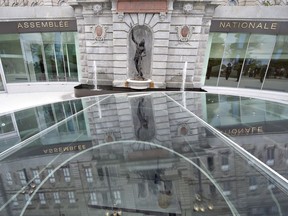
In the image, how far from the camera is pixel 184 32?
460 inches

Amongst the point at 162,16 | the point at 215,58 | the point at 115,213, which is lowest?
the point at 115,213

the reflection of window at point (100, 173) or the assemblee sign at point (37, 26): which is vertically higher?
the assemblee sign at point (37, 26)

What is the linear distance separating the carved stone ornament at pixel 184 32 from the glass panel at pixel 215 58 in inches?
69.4

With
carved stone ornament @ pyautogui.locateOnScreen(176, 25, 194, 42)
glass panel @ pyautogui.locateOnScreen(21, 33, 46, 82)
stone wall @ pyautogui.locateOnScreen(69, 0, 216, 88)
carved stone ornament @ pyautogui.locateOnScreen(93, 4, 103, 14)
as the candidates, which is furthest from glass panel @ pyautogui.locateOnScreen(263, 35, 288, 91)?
glass panel @ pyautogui.locateOnScreen(21, 33, 46, 82)

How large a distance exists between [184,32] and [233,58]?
3.87 m

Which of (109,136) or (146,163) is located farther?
(109,136)

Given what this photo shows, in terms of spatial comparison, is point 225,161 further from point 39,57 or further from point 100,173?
point 39,57

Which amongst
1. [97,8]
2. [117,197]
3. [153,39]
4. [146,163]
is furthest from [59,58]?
[117,197]

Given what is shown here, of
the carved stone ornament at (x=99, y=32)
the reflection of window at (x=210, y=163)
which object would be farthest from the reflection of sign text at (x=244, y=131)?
the carved stone ornament at (x=99, y=32)

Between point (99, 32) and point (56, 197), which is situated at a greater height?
point (99, 32)

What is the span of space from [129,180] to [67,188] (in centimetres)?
90

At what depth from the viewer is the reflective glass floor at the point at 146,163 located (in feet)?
8.05

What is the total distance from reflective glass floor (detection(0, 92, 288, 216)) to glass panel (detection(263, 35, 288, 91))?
877cm

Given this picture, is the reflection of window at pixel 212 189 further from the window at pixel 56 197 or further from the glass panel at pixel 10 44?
the glass panel at pixel 10 44
